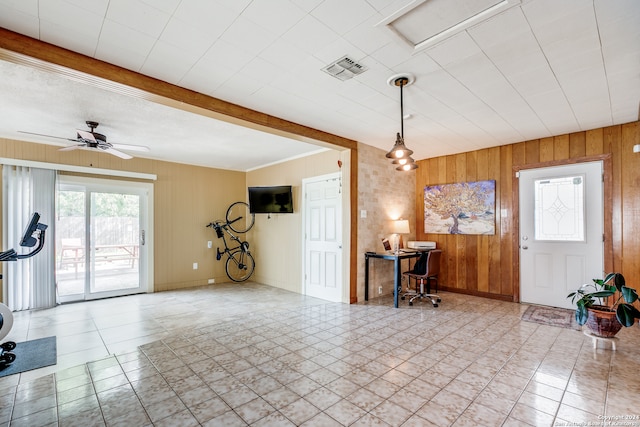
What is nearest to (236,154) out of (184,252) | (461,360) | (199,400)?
(184,252)

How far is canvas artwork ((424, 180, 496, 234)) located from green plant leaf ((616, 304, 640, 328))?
98.1 inches

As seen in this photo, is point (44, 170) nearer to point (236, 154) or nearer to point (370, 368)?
point (236, 154)

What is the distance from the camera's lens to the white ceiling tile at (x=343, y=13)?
188 centimetres

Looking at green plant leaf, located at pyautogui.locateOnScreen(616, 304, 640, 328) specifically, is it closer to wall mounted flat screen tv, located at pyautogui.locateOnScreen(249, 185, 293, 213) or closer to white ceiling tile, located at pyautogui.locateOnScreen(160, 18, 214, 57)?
white ceiling tile, located at pyautogui.locateOnScreen(160, 18, 214, 57)

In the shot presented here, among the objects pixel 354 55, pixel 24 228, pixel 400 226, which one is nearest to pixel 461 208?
pixel 400 226

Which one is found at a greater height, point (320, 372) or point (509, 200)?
point (509, 200)

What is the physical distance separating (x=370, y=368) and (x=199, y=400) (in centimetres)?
140

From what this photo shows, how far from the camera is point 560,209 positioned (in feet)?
14.8

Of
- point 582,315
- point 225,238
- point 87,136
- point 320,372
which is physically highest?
point 87,136

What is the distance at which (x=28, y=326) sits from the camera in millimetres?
3822

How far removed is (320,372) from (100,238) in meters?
4.95

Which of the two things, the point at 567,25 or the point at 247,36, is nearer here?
the point at 567,25

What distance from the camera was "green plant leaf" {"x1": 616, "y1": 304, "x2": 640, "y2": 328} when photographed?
2.69 meters

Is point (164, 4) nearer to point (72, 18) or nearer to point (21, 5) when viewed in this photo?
point (72, 18)
